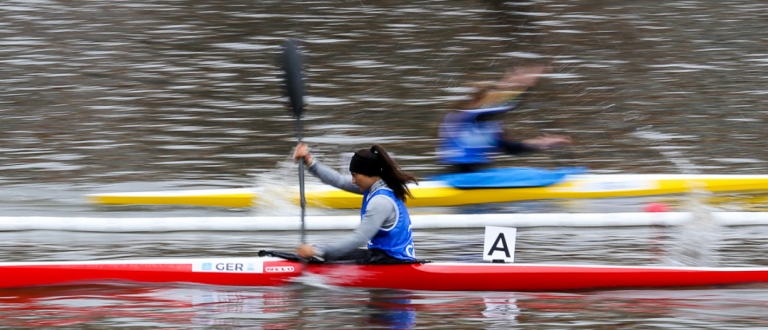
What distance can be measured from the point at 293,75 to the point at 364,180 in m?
1.57

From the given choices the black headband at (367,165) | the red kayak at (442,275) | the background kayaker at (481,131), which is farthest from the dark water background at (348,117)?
the background kayaker at (481,131)

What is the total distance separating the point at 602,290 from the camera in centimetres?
741

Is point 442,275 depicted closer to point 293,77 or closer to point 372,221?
point 372,221

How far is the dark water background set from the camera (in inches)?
276

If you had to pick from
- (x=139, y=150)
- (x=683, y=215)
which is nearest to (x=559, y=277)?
(x=683, y=215)

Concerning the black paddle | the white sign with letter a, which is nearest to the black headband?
the white sign with letter a

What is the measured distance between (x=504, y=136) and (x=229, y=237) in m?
2.82

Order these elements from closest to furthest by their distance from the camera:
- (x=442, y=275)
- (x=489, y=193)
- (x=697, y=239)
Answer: (x=442, y=275) < (x=697, y=239) < (x=489, y=193)

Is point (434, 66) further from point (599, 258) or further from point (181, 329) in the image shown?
point (181, 329)

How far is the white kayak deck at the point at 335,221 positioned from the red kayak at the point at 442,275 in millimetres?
2751

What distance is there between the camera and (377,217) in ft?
23.1

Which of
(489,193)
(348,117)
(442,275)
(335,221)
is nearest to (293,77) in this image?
(442,275)

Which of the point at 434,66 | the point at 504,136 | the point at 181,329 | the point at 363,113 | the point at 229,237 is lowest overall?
the point at 181,329

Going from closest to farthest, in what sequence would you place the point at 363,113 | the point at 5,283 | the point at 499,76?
the point at 5,283
the point at 363,113
the point at 499,76
